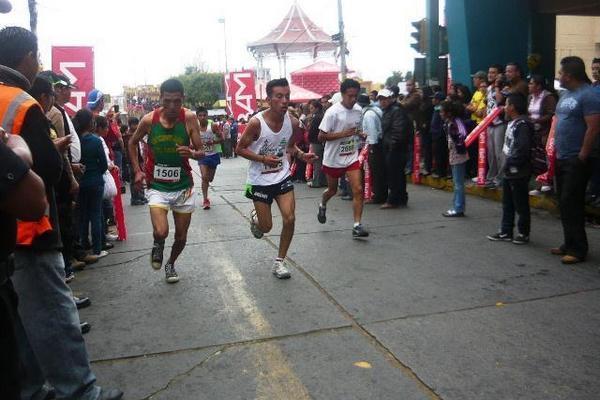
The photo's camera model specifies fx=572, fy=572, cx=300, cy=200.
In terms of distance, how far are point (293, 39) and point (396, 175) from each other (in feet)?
109

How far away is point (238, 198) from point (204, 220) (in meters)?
2.62

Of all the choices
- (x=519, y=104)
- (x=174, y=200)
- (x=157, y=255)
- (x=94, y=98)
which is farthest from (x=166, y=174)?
(x=519, y=104)

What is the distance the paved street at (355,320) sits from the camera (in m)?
3.37

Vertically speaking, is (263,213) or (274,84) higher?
(274,84)

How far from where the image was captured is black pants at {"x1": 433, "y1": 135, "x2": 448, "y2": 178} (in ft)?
35.1

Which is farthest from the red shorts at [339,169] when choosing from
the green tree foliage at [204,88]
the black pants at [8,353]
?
the green tree foliage at [204,88]

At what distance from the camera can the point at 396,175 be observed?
9.52 metres

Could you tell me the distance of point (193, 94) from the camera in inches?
2766

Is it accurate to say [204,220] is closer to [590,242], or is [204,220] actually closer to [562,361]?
[590,242]

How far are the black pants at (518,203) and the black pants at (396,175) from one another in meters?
2.91

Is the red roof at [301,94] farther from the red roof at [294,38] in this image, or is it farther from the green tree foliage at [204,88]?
the green tree foliage at [204,88]

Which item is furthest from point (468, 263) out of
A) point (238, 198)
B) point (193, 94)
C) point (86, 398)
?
point (193, 94)

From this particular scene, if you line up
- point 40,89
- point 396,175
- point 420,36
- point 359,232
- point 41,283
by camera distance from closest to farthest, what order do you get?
1. point 41,283
2. point 40,89
3. point 359,232
4. point 396,175
5. point 420,36

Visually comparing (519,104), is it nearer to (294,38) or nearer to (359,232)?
(359,232)
